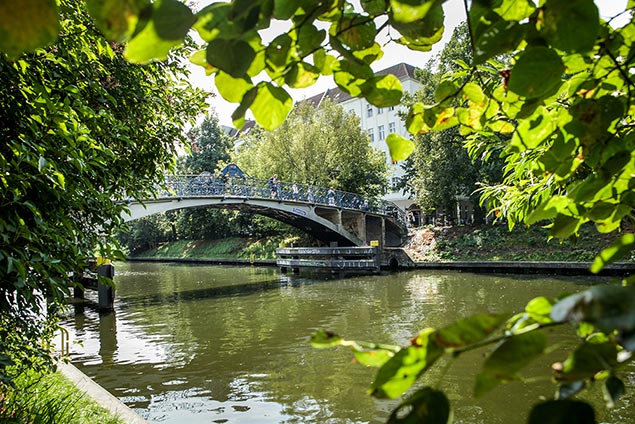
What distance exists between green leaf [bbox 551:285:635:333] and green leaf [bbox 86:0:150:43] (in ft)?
1.57

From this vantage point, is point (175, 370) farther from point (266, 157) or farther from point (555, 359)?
point (266, 157)

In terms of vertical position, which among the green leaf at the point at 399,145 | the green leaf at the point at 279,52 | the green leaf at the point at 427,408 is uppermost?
the green leaf at the point at 279,52

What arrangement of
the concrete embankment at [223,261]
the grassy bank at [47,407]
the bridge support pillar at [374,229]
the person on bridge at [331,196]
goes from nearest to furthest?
the grassy bank at [47,407], the person on bridge at [331,196], the bridge support pillar at [374,229], the concrete embankment at [223,261]

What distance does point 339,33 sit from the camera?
0.65 m

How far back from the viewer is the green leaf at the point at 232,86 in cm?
59

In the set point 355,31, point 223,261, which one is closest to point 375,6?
point 355,31

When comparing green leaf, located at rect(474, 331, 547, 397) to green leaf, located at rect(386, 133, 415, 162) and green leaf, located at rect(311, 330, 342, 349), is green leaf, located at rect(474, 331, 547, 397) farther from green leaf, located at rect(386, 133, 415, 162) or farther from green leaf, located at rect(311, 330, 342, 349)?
green leaf, located at rect(386, 133, 415, 162)

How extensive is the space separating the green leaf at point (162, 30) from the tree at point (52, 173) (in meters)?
1.75

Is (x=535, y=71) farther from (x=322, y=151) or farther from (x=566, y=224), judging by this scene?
(x=322, y=151)

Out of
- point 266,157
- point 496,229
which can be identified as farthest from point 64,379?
point 266,157

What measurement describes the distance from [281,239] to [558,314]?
101 feet

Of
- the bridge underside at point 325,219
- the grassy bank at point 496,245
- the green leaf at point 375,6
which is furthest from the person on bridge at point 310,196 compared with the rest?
the green leaf at point 375,6

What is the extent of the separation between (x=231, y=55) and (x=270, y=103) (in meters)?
0.13

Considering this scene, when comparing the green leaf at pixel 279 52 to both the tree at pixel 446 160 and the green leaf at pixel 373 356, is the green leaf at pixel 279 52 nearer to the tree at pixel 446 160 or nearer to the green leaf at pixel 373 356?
the green leaf at pixel 373 356
